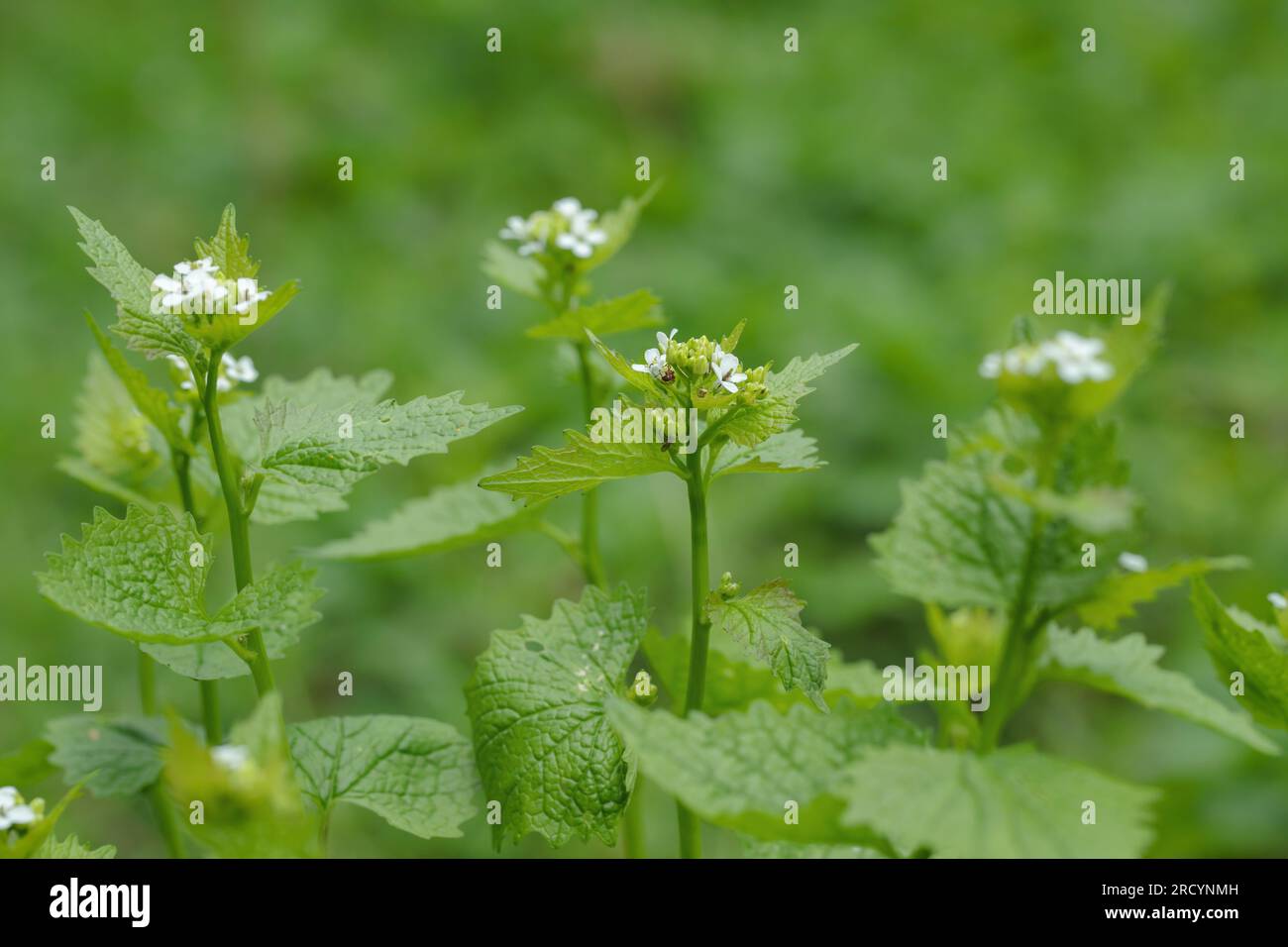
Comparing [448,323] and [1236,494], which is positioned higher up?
[448,323]

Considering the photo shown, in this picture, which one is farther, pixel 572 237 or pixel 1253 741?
pixel 572 237

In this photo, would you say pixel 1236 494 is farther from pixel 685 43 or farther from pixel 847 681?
pixel 685 43

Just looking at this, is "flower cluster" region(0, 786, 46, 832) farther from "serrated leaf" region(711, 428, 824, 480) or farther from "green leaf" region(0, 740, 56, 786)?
"serrated leaf" region(711, 428, 824, 480)

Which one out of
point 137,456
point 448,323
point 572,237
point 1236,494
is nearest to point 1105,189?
point 1236,494

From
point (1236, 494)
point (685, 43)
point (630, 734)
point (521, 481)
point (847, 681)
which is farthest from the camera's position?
point (685, 43)

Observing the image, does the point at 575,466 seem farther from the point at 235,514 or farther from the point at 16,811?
the point at 16,811

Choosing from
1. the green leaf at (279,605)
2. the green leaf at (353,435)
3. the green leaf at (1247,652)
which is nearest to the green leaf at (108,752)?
the green leaf at (279,605)

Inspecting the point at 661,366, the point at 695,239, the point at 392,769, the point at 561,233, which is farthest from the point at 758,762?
the point at 695,239
